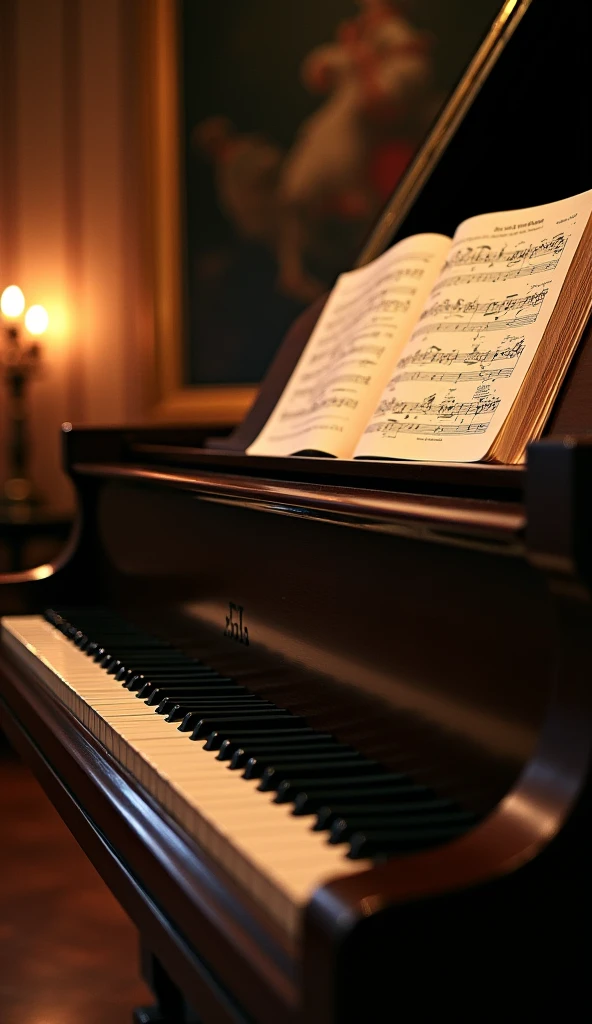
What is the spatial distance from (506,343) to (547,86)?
3.20 feet

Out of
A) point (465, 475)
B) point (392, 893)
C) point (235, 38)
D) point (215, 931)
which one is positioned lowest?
point (215, 931)

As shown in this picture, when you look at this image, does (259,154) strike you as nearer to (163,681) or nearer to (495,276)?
(495,276)

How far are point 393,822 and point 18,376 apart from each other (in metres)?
3.87

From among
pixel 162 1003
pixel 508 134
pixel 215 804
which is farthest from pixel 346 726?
pixel 508 134

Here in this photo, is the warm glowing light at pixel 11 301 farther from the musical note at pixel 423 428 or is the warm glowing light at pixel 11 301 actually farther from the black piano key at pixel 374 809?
the black piano key at pixel 374 809

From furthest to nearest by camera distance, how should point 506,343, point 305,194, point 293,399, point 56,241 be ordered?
point 56,241, point 305,194, point 293,399, point 506,343

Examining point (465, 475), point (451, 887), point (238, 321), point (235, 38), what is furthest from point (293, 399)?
point (235, 38)

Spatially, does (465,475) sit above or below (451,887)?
above

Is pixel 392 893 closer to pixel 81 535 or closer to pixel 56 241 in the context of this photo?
pixel 81 535

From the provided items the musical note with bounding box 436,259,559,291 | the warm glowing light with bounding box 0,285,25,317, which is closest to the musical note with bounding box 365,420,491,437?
the musical note with bounding box 436,259,559,291

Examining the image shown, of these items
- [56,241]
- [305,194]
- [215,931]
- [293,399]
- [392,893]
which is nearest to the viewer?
[392,893]

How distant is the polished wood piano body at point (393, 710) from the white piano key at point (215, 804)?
0.02 m

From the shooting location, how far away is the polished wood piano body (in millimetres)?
734

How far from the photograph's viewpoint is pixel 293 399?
2.05m
